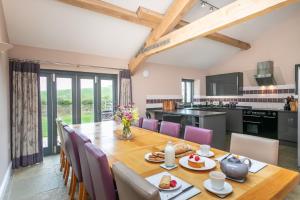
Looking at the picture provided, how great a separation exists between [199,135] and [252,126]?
3.72 meters

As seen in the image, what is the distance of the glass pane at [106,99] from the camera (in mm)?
4511

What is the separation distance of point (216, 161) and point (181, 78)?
479 centimetres

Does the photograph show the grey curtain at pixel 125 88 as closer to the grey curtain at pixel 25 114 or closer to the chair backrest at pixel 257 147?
the grey curtain at pixel 25 114

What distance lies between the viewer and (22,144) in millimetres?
3258

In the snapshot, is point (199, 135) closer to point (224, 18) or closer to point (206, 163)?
point (206, 163)

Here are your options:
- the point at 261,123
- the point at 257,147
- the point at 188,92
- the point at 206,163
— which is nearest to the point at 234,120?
the point at 261,123

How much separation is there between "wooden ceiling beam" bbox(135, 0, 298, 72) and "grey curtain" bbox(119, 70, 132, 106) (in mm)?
1251

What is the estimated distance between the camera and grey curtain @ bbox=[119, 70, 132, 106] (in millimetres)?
4520

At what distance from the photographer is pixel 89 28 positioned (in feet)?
11.5

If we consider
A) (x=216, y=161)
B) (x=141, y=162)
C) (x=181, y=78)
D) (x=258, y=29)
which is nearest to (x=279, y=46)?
(x=258, y=29)

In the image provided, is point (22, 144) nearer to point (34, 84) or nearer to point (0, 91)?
point (34, 84)

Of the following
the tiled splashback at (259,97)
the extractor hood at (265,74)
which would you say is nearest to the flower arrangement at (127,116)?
the tiled splashback at (259,97)

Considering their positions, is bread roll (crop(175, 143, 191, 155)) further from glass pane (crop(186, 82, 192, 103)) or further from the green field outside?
glass pane (crop(186, 82, 192, 103))

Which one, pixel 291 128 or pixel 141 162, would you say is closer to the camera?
pixel 141 162
